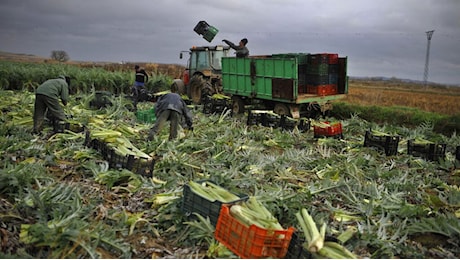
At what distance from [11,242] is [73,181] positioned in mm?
2161

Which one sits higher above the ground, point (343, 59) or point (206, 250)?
point (343, 59)

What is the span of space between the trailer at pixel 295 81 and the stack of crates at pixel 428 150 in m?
3.61

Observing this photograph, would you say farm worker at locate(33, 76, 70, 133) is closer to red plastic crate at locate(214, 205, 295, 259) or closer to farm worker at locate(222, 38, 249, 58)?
farm worker at locate(222, 38, 249, 58)

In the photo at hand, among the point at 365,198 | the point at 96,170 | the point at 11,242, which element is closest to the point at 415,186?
the point at 365,198

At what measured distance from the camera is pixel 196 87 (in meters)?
15.8

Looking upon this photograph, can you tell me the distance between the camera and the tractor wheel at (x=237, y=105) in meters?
13.7

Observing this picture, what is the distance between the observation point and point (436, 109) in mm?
13602

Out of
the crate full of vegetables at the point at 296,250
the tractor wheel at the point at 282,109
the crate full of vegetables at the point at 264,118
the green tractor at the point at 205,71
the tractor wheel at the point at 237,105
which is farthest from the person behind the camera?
the green tractor at the point at 205,71

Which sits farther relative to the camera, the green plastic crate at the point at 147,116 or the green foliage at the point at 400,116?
the green foliage at the point at 400,116

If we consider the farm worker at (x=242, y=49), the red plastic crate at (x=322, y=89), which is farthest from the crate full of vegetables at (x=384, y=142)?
the farm worker at (x=242, y=49)

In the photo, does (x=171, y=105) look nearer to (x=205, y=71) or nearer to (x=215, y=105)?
(x=215, y=105)

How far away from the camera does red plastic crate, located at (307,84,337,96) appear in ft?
39.2

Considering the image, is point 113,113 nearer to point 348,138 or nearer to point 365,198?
point 348,138

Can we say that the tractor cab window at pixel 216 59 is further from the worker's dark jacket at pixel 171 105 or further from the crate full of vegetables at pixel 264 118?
the worker's dark jacket at pixel 171 105
